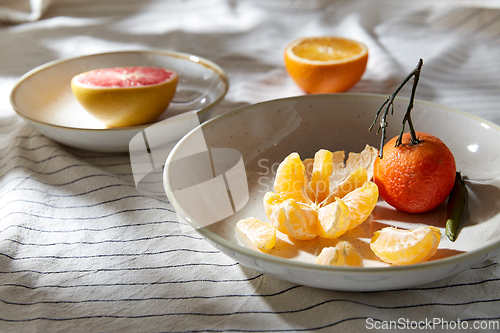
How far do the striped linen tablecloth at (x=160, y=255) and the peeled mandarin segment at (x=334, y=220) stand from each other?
92 mm

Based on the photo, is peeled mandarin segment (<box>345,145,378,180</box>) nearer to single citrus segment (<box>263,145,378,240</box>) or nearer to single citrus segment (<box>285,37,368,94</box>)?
single citrus segment (<box>263,145,378,240</box>)

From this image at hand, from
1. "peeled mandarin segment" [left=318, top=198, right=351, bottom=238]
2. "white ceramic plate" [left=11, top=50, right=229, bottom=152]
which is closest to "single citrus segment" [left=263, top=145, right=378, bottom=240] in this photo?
"peeled mandarin segment" [left=318, top=198, right=351, bottom=238]

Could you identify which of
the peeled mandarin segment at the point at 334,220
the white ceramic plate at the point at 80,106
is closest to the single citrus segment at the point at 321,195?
the peeled mandarin segment at the point at 334,220

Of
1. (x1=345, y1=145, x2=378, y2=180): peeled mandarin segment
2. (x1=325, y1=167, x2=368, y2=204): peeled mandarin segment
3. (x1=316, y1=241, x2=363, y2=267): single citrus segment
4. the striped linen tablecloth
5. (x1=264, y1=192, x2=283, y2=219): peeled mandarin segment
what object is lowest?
the striped linen tablecloth

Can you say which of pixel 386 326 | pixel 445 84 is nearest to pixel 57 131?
pixel 386 326

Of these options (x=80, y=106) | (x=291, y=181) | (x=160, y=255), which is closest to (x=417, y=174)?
(x=291, y=181)

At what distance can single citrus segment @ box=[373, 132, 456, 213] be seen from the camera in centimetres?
69

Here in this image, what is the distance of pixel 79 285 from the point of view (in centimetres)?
65

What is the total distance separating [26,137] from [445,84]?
1.24 metres

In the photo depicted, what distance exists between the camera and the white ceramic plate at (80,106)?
3.03 feet

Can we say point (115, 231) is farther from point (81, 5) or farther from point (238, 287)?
point (81, 5)

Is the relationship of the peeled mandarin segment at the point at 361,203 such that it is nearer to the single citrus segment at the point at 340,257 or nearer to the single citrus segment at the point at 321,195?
the single citrus segment at the point at 321,195

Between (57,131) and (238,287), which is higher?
(57,131)

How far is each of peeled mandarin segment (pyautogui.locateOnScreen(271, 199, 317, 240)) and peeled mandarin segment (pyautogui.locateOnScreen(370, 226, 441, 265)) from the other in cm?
10
